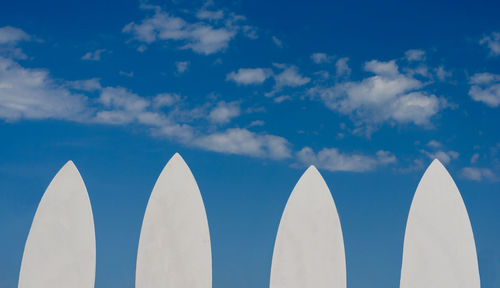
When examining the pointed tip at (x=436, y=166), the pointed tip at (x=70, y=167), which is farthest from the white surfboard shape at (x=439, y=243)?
the pointed tip at (x=70, y=167)

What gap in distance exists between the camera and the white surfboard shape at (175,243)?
1496 cm

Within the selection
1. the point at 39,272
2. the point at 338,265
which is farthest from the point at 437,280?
the point at 39,272

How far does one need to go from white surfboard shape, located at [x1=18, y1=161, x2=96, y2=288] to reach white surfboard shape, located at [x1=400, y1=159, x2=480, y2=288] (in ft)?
27.3

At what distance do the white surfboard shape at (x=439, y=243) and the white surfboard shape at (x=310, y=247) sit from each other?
1.77 meters

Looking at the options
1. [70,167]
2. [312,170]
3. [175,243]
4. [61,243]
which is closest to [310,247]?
[312,170]

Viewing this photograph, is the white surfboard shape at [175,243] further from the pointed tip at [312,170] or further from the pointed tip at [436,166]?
the pointed tip at [436,166]

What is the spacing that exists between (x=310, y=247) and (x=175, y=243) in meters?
3.60

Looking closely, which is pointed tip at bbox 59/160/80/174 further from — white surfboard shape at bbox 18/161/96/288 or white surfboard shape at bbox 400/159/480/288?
white surfboard shape at bbox 400/159/480/288

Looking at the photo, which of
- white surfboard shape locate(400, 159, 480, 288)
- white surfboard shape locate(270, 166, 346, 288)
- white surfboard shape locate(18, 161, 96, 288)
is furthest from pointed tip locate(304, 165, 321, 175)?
white surfboard shape locate(18, 161, 96, 288)

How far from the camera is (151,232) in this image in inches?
595

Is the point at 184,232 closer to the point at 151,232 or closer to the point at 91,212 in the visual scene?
the point at 151,232

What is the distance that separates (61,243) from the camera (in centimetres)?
1492

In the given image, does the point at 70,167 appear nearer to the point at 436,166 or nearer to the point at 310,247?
the point at 310,247

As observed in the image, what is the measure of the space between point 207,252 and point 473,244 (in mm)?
6868
